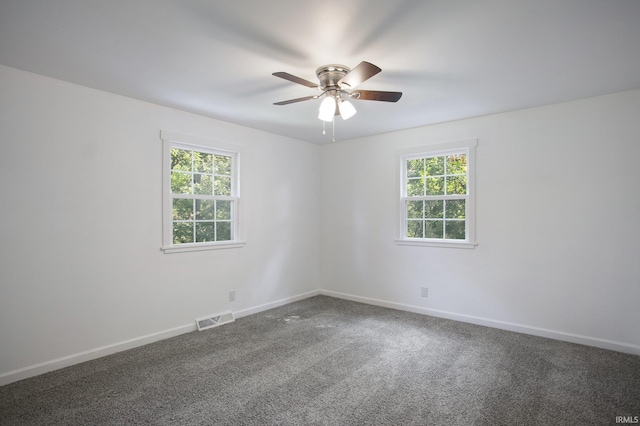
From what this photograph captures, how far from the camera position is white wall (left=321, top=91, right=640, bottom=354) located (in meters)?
3.21

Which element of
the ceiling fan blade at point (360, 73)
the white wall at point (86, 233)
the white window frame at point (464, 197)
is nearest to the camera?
the ceiling fan blade at point (360, 73)

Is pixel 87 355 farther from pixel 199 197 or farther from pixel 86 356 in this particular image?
pixel 199 197

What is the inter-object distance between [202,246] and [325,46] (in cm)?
270

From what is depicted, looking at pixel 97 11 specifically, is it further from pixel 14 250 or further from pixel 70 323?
pixel 70 323

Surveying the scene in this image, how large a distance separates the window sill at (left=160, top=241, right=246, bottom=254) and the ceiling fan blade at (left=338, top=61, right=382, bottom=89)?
252 centimetres

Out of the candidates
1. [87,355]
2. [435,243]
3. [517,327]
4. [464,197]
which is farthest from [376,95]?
[87,355]

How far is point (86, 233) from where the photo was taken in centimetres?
306

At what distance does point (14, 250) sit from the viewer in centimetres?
268

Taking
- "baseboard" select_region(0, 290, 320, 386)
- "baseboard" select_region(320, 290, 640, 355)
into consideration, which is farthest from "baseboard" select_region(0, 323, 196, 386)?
"baseboard" select_region(320, 290, 640, 355)

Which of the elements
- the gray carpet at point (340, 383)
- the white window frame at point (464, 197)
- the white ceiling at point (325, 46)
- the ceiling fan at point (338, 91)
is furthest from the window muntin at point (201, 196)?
the white window frame at point (464, 197)

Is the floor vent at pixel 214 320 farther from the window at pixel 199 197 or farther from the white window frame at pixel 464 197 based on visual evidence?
the white window frame at pixel 464 197

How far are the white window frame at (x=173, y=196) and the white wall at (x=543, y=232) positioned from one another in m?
2.05

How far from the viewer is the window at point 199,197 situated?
3693 mm

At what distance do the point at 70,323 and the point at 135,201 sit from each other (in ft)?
4.06
